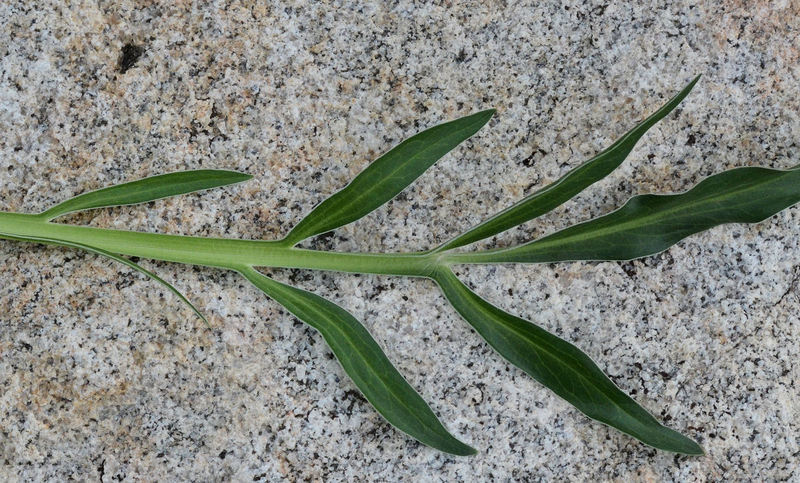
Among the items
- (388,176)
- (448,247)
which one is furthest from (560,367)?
(388,176)

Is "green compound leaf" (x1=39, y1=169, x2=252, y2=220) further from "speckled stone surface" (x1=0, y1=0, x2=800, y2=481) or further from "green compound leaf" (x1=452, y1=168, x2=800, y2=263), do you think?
"green compound leaf" (x1=452, y1=168, x2=800, y2=263)

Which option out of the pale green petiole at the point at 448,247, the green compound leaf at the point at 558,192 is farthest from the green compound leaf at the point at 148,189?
the green compound leaf at the point at 558,192

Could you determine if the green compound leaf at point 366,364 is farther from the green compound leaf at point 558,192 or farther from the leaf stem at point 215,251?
the green compound leaf at point 558,192

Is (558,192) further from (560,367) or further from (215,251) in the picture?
(215,251)

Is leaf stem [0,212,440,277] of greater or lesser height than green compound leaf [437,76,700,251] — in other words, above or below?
above

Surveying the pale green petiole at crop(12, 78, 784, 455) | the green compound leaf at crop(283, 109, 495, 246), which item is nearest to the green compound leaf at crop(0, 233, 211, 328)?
the pale green petiole at crop(12, 78, 784, 455)

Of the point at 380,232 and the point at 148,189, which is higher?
the point at 148,189
